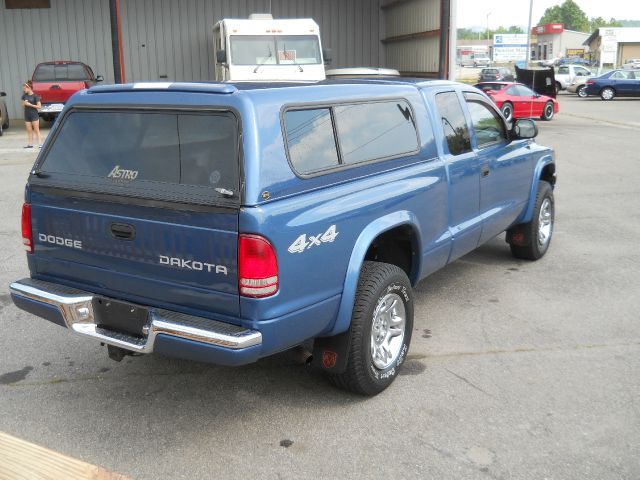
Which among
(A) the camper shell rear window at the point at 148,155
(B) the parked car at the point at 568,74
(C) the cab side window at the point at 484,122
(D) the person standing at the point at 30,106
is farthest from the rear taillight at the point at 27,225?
(B) the parked car at the point at 568,74

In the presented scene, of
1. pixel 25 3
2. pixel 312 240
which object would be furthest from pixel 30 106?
pixel 312 240

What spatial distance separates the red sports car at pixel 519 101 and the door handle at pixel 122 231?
19.6 metres

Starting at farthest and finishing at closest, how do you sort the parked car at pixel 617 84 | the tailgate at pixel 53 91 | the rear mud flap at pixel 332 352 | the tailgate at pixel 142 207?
the parked car at pixel 617 84, the tailgate at pixel 53 91, the rear mud flap at pixel 332 352, the tailgate at pixel 142 207

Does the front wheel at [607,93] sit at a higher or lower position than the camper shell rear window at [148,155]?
lower

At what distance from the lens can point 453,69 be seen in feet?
57.7

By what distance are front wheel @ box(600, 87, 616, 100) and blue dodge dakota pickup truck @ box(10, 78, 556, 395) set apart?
107 ft

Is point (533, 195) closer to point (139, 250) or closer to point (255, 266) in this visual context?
point (255, 266)

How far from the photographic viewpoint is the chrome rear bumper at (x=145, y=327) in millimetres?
3346

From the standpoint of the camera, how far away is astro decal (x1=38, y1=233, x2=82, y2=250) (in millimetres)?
3881

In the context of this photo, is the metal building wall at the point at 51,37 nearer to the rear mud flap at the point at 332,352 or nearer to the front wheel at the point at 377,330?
the front wheel at the point at 377,330

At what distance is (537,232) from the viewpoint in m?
6.87

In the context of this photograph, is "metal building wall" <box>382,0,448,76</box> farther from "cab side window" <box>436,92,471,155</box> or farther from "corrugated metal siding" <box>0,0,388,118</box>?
"cab side window" <box>436,92,471,155</box>

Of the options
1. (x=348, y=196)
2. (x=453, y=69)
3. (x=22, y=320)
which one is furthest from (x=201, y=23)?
(x=348, y=196)

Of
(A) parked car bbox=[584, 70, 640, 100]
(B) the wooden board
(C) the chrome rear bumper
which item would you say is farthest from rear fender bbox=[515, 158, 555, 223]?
(A) parked car bbox=[584, 70, 640, 100]
